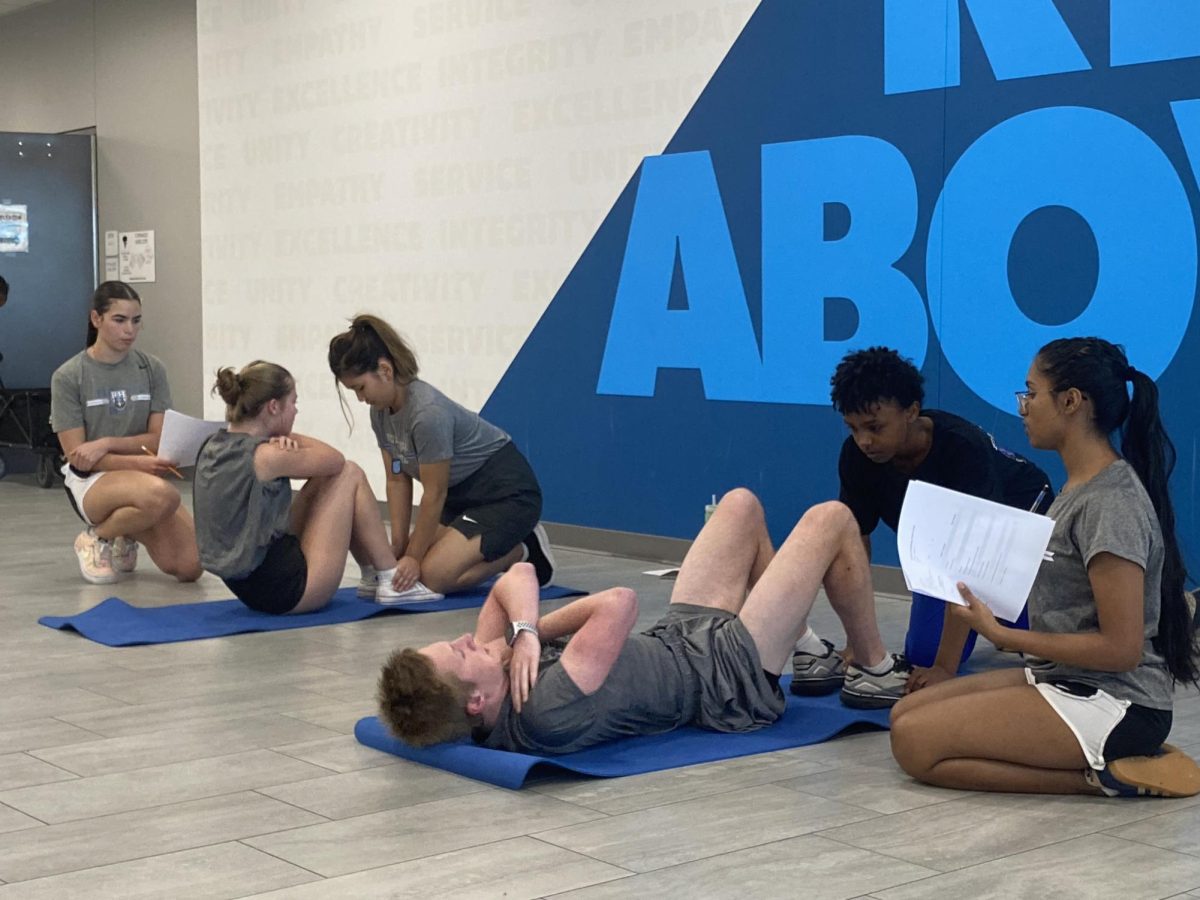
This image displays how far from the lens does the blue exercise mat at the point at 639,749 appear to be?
10.4 feet

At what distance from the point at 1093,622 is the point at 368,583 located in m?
3.02

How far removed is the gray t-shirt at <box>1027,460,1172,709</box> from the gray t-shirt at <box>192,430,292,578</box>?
2634 millimetres

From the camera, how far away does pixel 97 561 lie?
580 cm

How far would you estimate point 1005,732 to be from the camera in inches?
117

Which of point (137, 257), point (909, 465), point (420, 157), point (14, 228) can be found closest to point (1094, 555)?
point (909, 465)

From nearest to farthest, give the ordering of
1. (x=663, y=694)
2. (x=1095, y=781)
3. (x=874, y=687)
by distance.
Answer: (x=1095, y=781) → (x=663, y=694) → (x=874, y=687)

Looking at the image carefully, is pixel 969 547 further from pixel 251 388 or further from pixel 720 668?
pixel 251 388

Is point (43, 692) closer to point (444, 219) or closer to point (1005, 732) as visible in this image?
point (1005, 732)

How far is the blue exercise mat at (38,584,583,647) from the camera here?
4754 millimetres

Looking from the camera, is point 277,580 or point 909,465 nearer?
point 909,465

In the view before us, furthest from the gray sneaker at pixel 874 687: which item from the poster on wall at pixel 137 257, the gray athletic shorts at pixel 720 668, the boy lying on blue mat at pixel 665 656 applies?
the poster on wall at pixel 137 257

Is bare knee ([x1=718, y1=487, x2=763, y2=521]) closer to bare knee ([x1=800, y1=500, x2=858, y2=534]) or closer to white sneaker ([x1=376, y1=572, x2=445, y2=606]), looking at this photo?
bare knee ([x1=800, y1=500, x2=858, y2=534])

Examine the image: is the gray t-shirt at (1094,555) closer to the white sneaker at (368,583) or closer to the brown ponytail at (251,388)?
the brown ponytail at (251,388)

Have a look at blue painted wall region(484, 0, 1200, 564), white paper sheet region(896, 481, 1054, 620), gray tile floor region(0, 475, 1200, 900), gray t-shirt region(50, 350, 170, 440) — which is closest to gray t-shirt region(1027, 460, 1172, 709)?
white paper sheet region(896, 481, 1054, 620)
